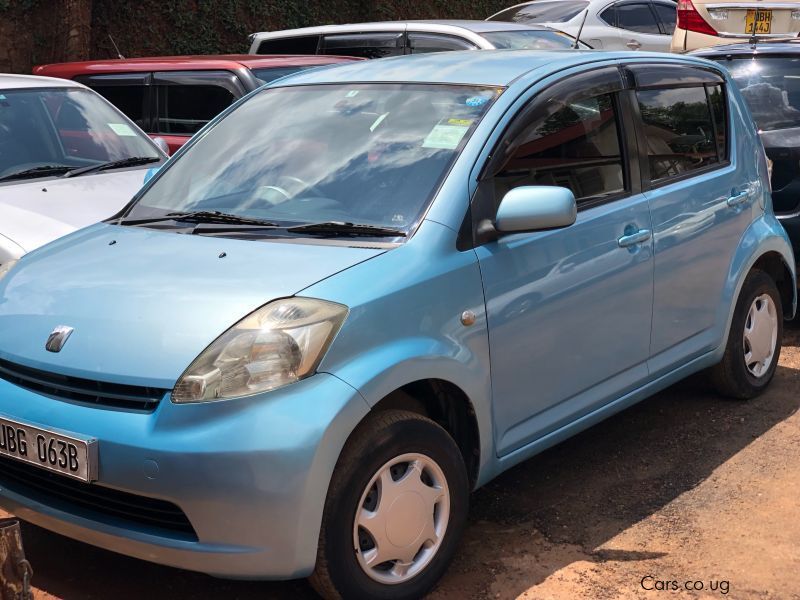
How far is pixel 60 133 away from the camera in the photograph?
6723mm

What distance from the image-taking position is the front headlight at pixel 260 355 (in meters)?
3.08

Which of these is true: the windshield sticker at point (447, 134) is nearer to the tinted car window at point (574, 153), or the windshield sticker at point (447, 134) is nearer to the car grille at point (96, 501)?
the tinted car window at point (574, 153)

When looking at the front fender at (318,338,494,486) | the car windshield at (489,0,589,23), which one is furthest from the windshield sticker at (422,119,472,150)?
the car windshield at (489,0,589,23)

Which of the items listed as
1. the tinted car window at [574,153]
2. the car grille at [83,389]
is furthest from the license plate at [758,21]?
the car grille at [83,389]

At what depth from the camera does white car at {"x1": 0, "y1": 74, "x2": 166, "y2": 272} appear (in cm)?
561

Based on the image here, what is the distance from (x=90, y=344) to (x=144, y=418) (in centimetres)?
34

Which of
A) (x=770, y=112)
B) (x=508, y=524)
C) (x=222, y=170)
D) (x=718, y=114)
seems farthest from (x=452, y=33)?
(x=508, y=524)

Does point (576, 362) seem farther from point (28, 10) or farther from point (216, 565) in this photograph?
point (28, 10)

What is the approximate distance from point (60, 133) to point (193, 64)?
A: 5.81 feet

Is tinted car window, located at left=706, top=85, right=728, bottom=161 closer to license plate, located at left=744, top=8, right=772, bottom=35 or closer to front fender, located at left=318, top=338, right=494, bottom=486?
front fender, located at left=318, top=338, right=494, bottom=486

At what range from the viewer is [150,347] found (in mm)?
3172

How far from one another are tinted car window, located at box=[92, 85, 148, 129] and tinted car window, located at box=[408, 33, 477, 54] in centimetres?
275

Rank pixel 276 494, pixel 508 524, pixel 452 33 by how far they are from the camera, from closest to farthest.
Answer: pixel 276 494, pixel 508 524, pixel 452 33

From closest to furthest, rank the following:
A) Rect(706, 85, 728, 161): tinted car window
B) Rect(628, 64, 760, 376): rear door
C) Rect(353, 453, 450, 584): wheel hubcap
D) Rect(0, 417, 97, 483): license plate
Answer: Rect(0, 417, 97, 483): license plate < Rect(353, 453, 450, 584): wheel hubcap < Rect(628, 64, 760, 376): rear door < Rect(706, 85, 728, 161): tinted car window
